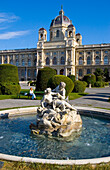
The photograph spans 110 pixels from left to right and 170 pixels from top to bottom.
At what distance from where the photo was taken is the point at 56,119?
479 centimetres

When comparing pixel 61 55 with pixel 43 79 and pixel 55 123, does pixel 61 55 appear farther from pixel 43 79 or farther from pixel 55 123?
pixel 55 123

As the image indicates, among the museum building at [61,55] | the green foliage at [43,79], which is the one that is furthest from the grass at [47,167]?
the museum building at [61,55]

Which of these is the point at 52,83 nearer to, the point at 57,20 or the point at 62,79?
the point at 62,79

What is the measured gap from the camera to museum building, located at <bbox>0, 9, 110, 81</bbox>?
51750 mm

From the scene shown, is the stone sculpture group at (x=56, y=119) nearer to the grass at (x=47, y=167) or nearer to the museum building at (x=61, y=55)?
the grass at (x=47, y=167)

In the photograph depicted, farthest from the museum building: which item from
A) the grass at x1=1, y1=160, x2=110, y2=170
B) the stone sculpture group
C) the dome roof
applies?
the grass at x1=1, y1=160, x2=110, y2=170

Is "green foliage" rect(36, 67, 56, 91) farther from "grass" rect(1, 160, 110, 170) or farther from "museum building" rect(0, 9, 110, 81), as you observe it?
"museum building" rect(0, 9, 110, 81)

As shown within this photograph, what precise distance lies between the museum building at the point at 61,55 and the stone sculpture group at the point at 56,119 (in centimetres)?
4505

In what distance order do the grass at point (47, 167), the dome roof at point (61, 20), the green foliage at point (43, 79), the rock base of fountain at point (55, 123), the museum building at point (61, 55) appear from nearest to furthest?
the grass at point (47, 167), the rock base of fountain at point (55, 123), the green foliage at point (43, 79), the museum building at point (61, 55), the dome roof at point (61, 20)

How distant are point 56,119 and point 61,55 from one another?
50.5 m

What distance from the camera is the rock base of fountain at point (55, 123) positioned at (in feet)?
15.5

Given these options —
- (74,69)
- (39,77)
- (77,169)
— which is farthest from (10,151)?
(74,69)

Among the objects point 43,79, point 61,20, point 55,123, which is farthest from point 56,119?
point 61,20

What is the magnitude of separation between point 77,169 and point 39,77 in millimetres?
14734
